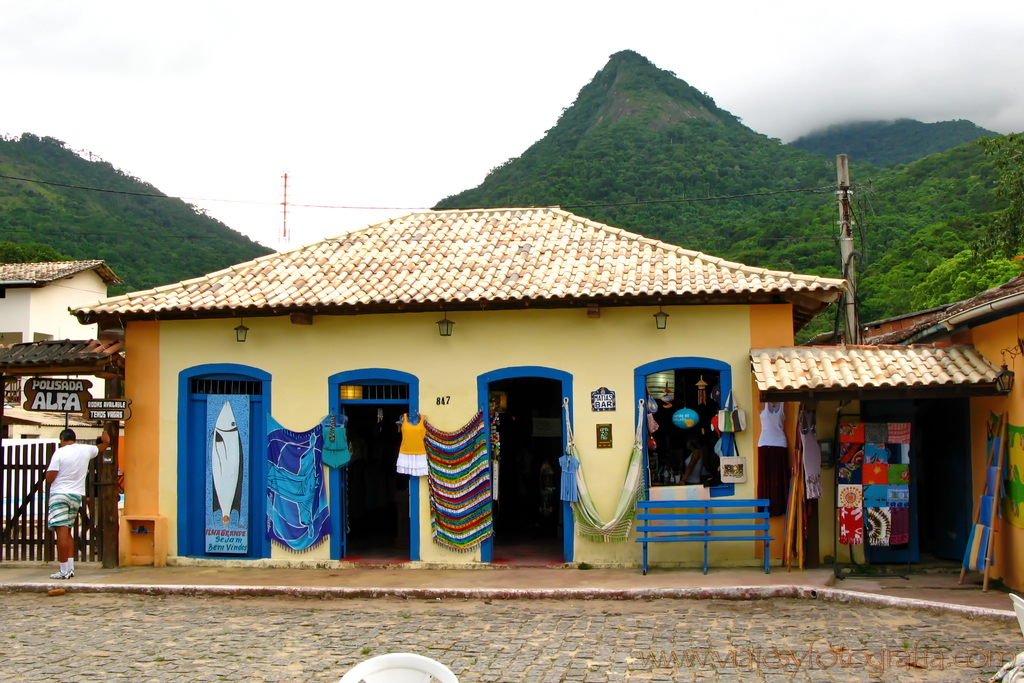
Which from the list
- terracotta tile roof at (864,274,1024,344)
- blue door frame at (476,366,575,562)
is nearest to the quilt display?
terracotta tile roof at (864,274,1024,344)

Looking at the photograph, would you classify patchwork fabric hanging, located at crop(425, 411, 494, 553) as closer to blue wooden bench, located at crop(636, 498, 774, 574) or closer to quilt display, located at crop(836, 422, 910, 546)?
blue wooden bench, located at crop(636, 498, 774, 574)

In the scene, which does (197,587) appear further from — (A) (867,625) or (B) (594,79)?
(B) (594,79)

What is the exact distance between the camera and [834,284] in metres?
10.3

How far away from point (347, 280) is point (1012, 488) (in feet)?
27.5

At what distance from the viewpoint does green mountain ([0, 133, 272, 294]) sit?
38.5m

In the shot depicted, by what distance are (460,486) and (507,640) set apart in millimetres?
3625

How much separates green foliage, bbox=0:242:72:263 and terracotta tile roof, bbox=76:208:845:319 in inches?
1246

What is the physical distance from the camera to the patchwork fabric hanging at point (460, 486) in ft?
36.3

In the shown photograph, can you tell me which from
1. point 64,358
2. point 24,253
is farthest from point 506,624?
point 24,253

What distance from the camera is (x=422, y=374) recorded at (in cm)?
1128

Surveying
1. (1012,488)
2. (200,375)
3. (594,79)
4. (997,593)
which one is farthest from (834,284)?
(594,79)

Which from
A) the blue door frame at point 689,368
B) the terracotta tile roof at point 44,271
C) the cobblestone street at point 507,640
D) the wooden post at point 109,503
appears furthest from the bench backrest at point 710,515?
the terracotta tile roof at point 44,271

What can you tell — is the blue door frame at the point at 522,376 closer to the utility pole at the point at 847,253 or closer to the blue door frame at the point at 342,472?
the blue door frame at the point at 342,472

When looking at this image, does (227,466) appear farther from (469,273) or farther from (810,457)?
(810,457)
